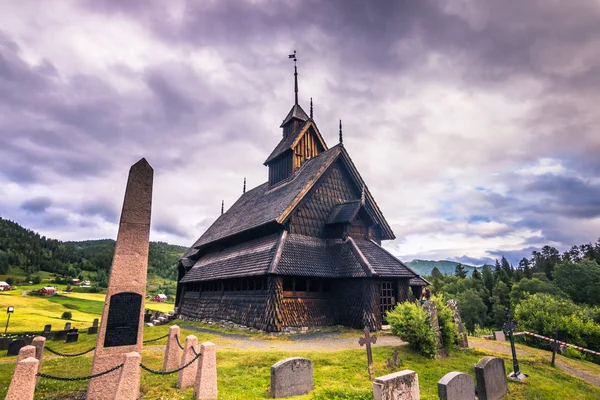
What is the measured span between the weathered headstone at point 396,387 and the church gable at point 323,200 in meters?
13.5

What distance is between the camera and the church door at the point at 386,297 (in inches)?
699

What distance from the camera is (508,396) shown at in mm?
8594

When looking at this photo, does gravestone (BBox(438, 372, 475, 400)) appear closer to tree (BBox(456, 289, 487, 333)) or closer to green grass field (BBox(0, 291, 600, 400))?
green grass field (BBox(0, 291, 600, 400))

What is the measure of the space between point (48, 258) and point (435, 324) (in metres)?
126

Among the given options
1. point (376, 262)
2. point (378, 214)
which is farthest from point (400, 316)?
point (378, 214)

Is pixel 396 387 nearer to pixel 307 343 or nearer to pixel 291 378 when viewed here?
pixel 291 378

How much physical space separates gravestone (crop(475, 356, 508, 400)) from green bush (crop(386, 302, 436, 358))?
2.37 metres

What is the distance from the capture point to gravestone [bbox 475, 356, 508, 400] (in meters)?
7.91

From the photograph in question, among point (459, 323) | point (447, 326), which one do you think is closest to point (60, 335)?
point (447, 326)

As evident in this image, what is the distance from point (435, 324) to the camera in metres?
11.4

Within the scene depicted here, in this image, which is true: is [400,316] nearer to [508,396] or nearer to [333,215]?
[508,396]

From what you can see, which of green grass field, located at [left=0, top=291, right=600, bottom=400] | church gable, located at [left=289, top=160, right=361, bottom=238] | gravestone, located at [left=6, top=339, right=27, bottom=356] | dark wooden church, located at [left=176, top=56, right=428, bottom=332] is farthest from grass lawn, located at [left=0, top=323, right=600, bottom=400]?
church gable, located at [left=289, top=160, right=361, bottom=238]

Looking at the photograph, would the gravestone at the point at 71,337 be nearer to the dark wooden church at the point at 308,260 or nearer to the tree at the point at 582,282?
the dark wooden church at the point at 308,260

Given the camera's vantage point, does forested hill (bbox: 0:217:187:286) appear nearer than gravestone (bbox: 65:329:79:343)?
No
